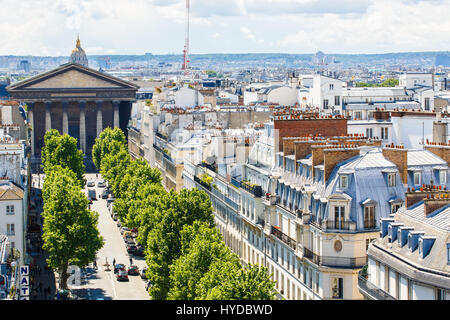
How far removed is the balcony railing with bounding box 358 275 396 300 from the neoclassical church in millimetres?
137756

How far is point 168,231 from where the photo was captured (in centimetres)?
5600

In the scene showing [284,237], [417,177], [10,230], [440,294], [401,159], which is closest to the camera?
[440,294]

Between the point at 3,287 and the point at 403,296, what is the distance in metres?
19.4

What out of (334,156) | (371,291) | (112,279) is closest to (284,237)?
(334,156)

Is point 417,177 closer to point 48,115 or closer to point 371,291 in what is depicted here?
point 371,291

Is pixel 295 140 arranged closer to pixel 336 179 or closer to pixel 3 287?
pixel 336 179

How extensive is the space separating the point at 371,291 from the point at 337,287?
791 centimetres

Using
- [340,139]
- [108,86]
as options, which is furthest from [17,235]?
[108,86]

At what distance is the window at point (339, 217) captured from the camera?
134 feet

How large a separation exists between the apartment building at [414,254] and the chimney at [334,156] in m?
8.43

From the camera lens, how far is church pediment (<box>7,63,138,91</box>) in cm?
17138

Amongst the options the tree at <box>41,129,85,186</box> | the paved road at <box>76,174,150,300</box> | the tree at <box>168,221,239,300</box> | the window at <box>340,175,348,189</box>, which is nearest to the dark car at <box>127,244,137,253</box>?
the paved road at <box>76,174,150,300</box>

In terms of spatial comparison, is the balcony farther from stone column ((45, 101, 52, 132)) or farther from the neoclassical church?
stone column ((45, 101, 52, 132))

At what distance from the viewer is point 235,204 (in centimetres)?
6188
